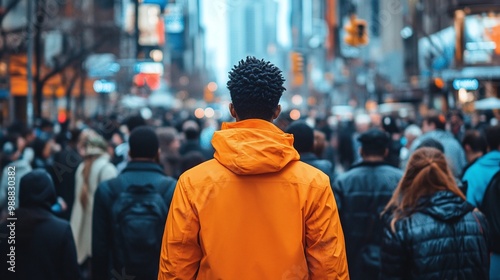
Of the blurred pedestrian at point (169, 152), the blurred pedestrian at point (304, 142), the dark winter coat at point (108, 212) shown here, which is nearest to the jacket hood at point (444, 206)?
the dark winter coat at point (108, 212)

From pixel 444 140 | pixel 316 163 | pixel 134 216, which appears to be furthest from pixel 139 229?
pixel 444 140

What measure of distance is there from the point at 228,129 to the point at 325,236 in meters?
0.69

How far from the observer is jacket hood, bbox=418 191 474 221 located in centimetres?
525

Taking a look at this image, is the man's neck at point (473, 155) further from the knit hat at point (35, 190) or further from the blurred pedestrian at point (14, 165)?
the knit hat at point (35, 190)

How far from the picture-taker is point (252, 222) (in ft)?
12.6

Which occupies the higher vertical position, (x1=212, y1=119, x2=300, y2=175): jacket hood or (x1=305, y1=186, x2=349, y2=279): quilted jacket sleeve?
(x1=212, y1=119, x2=300, y2=175): jacket hood

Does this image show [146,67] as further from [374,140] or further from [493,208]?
[493,208]

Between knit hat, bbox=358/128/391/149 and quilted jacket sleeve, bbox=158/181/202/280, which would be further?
knit hat, bbox=358/128/391/149

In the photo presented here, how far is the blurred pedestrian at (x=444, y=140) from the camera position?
11.4 metres

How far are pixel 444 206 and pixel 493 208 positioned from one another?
76.9 inches

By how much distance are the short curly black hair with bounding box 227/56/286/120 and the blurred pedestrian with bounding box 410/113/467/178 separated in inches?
Answer: 280

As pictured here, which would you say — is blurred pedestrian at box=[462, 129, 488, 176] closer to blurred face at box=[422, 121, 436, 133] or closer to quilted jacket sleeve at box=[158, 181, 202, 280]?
blurred face at box=[422, 121, 436, 133]

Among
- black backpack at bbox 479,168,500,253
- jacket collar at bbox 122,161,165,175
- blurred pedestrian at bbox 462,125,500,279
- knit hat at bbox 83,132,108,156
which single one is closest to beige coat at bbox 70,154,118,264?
knit hat at bbox 83,132,108,156

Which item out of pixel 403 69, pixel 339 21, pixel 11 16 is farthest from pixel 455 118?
pixel 339 21
